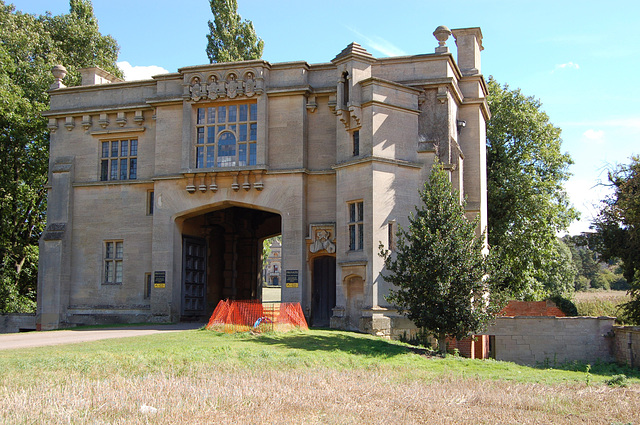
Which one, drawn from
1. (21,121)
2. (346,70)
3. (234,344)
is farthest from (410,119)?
(21,121)

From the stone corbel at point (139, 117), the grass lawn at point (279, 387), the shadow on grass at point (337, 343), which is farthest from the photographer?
the stone corbel at point (139, 117)

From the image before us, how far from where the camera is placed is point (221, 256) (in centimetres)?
3625

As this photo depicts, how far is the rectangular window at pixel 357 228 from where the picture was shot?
26547mm

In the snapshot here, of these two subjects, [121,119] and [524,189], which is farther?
[524,189]

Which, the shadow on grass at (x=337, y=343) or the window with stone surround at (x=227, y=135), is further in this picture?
the window with stone surround at (x=227, y=135)

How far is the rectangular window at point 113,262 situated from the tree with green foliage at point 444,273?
15028 millimetres

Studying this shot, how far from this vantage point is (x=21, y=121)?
1411 inches

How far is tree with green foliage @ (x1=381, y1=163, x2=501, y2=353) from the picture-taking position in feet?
70.9

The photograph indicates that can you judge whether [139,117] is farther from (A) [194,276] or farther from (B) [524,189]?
(B) [524,189]

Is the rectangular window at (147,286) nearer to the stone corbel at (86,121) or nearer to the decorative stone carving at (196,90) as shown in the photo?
the stone corbel at (86,121)

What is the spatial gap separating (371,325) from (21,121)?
75.8ft

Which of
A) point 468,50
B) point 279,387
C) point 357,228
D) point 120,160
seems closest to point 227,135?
point 120,160

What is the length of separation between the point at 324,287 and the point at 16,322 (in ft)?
52.1

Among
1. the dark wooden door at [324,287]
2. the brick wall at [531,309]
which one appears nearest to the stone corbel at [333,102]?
the dark wooden door at [324,287]
